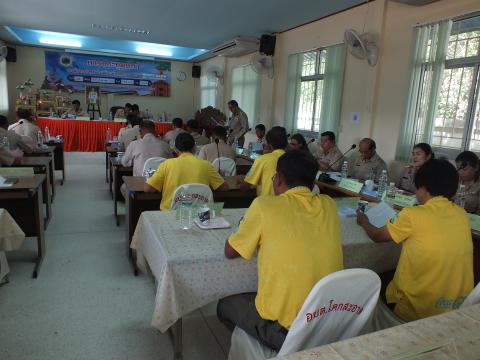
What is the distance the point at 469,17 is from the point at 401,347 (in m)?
3.80

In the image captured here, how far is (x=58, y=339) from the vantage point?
1834mm

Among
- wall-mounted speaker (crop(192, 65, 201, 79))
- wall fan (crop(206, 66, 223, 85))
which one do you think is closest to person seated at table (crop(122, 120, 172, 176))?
wall fan (crop(206, 66, 223, 85))

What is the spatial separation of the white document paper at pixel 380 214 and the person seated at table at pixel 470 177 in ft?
3.40

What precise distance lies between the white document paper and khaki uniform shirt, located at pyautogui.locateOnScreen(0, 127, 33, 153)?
3819 millimetres

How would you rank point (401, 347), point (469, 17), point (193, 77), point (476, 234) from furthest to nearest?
point (193, 77)
point (469, 17)
point (476, 234)
point (401, 347)

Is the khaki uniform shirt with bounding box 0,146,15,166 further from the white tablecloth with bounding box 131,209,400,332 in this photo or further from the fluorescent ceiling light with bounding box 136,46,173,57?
the fluorescent ceiling light with bounding box 136,46,173,57

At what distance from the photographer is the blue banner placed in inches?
376

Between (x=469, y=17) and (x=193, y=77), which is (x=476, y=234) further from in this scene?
(x=193, y=77)

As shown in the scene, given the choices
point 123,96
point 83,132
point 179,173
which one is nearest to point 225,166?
point 179,173

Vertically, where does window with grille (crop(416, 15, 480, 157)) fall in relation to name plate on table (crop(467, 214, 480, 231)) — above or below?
above

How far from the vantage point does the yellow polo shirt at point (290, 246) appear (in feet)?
3.83

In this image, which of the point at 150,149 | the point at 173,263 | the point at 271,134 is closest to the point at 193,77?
the point at 150,149

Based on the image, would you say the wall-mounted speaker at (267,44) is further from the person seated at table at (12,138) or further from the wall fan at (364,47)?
the person seated at table at (12,138)

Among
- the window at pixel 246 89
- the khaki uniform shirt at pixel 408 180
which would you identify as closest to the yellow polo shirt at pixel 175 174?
the khaki uniform shirt at pixel 408 180
